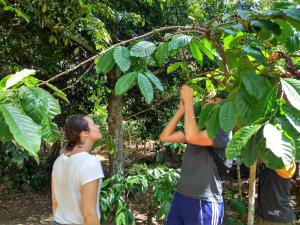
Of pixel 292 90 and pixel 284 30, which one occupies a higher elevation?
pixel 284 30

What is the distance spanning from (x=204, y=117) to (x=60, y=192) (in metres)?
1.00

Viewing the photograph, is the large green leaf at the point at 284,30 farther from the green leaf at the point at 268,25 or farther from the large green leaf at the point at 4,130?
the large green leaf at the point at 4,130

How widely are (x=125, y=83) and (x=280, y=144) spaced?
0.69 m

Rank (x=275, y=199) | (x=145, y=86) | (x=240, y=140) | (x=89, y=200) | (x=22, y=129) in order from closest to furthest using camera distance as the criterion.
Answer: (x=22, y=129)
(x=240, y=140)
(x=145, y=86)
(x=89, y=200)
(x=275, y=199)

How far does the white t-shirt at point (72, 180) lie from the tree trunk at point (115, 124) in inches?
130

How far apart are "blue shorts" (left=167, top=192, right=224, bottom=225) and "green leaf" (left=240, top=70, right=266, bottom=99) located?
4.02 ft

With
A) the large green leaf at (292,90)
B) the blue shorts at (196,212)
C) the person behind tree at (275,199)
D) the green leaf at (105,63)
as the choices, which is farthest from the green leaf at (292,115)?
the person behind tree at (275,199)

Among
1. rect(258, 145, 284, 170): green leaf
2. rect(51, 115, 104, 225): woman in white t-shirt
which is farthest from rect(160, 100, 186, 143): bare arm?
rect(258, 145, 284, 170): green leaf

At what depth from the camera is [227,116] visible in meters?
1.22

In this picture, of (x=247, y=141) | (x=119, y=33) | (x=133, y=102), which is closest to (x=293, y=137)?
(x=247, y=141)

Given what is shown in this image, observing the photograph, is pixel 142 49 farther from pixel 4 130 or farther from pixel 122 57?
pixel 4 130

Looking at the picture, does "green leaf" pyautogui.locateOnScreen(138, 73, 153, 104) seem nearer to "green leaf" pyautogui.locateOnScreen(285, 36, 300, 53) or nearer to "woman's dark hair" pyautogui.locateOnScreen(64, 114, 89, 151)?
"green leaf" pyautogui.locateOnScreen(285, 36, 300, 53)

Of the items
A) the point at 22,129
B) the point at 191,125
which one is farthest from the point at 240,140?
the point at 191,125

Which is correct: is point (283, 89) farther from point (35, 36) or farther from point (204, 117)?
point (35, 36)
